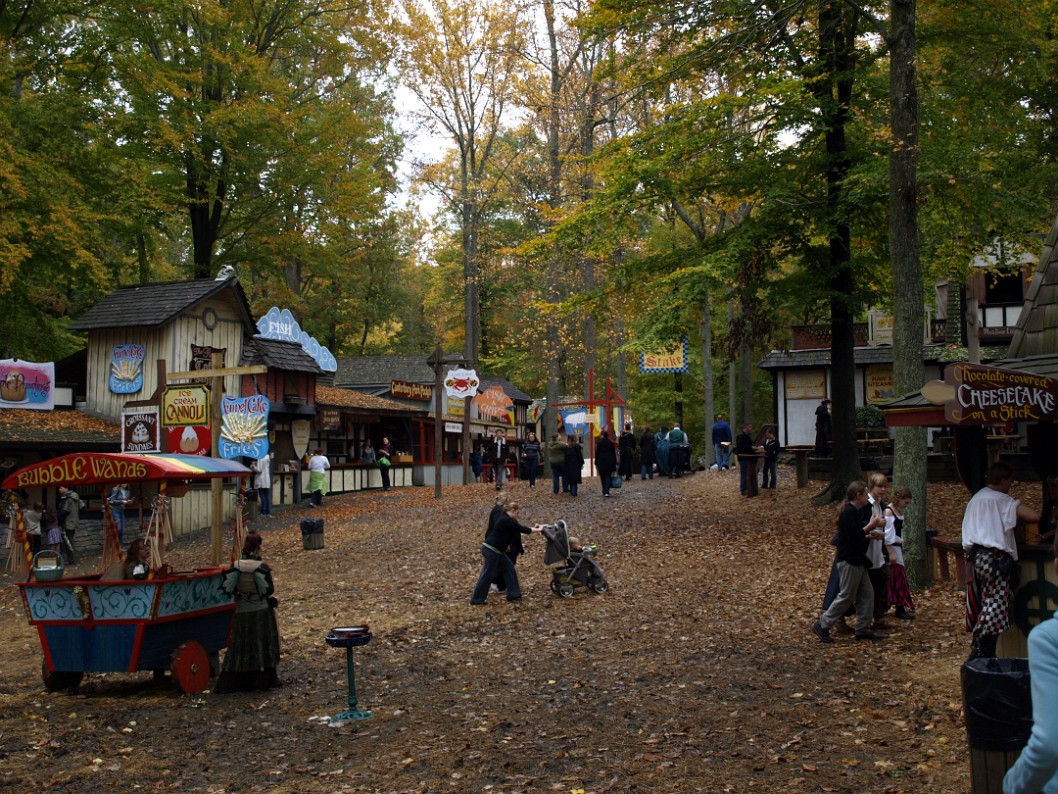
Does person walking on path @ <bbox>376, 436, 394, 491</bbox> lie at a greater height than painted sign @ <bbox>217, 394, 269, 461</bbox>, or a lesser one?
lesser

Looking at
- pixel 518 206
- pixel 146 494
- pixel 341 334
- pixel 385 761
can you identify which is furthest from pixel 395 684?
pixel 341 334

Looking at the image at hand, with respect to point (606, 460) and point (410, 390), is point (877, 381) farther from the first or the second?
point (410, 390)

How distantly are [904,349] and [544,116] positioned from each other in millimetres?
24960

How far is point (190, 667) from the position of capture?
1109 cm

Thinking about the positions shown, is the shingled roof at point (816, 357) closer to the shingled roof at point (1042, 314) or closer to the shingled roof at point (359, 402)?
the shingled roof at point (359, 402)

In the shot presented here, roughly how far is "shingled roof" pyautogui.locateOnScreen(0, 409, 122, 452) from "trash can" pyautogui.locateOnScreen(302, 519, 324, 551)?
6.33 meters

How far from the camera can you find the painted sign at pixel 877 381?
1268 inches

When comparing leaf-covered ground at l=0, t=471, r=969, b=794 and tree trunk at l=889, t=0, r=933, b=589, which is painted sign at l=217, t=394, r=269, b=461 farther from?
tree trunk at l=889, t=0, r=933, b=589

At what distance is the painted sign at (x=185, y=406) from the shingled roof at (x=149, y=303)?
421 inches

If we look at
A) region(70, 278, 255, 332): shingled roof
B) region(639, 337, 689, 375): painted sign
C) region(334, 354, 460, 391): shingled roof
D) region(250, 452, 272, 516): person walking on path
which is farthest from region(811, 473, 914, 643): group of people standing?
region(334, 354, 460, 391): shingled roof

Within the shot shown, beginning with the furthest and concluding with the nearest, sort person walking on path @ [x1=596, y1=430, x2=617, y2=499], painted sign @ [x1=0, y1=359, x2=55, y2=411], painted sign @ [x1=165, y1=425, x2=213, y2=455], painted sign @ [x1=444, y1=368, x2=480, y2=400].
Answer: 1. painted sign @ [x1=444, y1=368, x2=480, y2=400]
2. person walking on path @ [x1=596, y1=430, x2=617, y2=499]
3. painted sign @ [x1=0, y1=359, x2=55, y2=411]
4. painted sign @ [x1=165, y1=425, x2=213, y2=455]

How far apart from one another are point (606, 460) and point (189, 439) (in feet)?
39.8

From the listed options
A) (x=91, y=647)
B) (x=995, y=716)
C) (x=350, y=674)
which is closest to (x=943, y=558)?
(x=350, y=674)

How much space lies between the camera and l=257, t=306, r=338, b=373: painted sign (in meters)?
30.7
